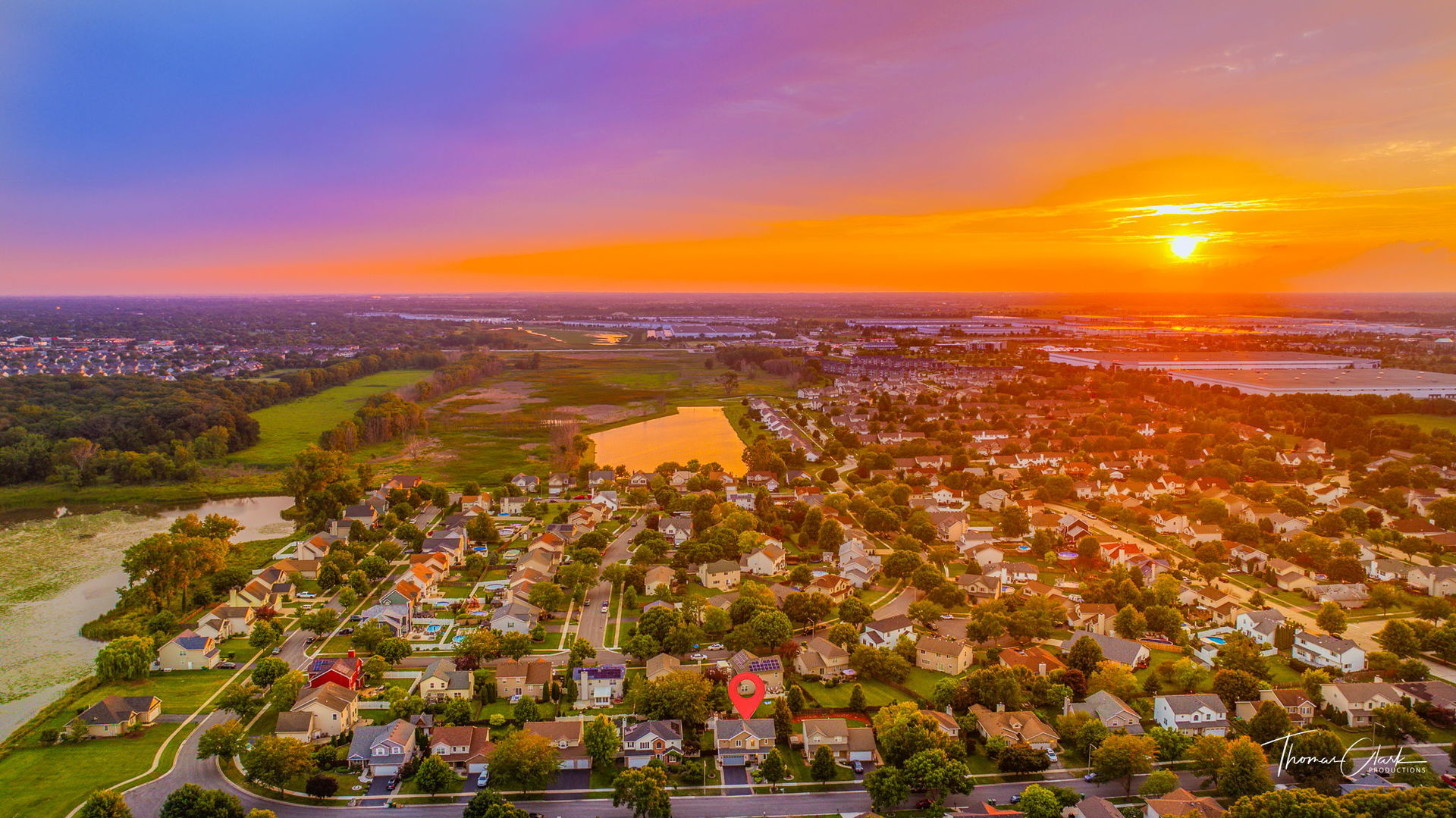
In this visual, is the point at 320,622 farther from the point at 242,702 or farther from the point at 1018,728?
the point at 1018,728

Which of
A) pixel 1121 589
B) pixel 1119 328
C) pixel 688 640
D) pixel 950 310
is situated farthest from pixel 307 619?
pixel 950 310

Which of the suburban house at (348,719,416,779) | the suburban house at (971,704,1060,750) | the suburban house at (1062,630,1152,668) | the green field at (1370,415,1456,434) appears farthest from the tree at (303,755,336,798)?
the green field at (1370,415,1456,434)

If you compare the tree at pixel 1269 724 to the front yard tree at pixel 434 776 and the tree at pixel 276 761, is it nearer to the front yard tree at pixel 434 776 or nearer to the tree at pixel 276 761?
the front yard tree at pixel 434 776

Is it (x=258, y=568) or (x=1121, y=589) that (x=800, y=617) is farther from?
(x=258, y=568)

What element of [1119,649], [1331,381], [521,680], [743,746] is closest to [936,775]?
[743,746]

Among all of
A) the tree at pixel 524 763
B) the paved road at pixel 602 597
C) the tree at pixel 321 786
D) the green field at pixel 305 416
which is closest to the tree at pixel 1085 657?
the paved road at pixel 602 597
